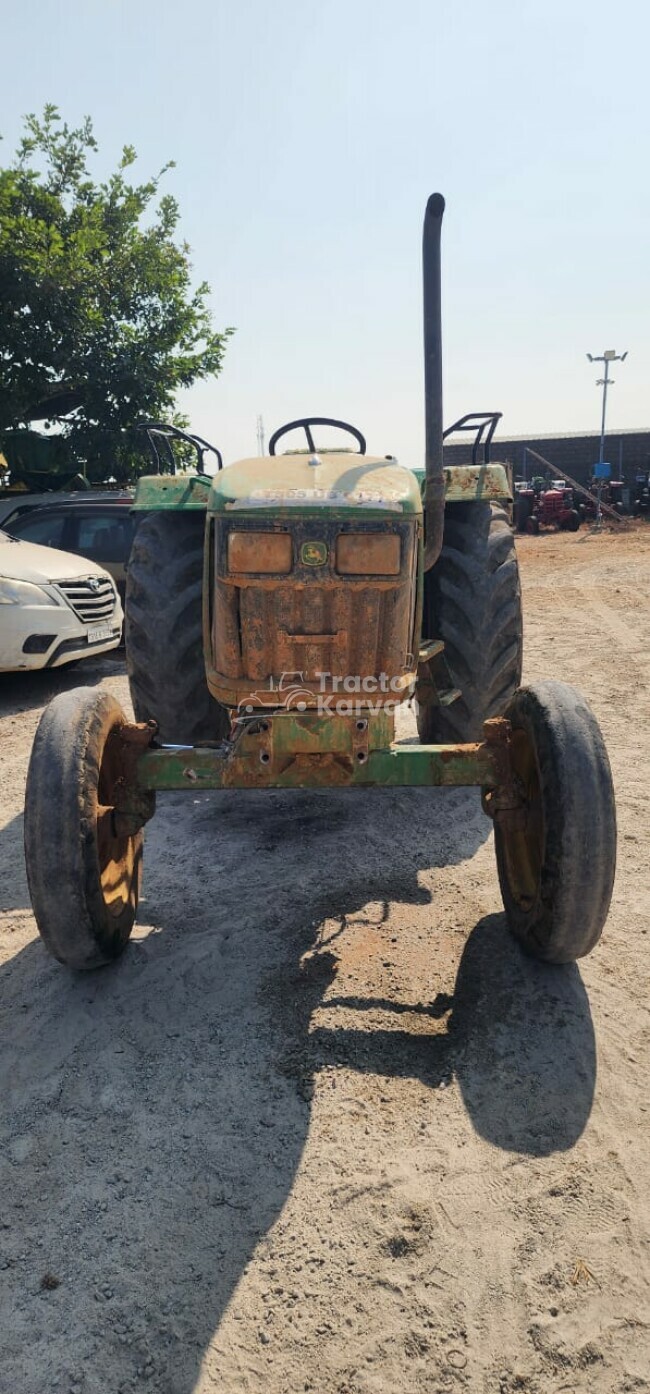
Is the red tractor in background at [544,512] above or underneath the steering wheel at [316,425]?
underneath

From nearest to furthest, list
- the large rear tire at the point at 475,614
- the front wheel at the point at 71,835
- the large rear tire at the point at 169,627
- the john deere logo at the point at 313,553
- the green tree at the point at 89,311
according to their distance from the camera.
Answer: the front wheel at the point at 71,835 → the john deere logo at the point at 313,553 → the large rear tire at the point at 169,627 → the large rear tire at the point at 475,614 → the green tree at the point at 89,311

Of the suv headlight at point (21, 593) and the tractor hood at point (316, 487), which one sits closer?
the tractor hood at point (316, 487)

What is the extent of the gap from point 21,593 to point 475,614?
13.4 ft

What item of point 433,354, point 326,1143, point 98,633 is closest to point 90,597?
point 98,633

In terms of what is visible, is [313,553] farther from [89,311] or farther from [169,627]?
[89,311]

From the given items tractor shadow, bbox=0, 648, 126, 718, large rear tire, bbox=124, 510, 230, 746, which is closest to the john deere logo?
large rear tire, bbox=124, 510, 230, 746

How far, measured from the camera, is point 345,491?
3104 mm

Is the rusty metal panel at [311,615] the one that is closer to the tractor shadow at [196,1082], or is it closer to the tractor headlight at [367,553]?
the tractor headlight at [367,553]

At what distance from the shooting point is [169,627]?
14.3 ft

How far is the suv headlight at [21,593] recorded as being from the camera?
7.10 meters

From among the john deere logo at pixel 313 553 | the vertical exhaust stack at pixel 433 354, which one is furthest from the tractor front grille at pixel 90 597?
the john deere logo at pixel 313 553

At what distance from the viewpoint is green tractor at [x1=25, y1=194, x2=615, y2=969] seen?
293cm

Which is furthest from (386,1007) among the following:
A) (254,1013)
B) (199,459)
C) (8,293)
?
(8,293)

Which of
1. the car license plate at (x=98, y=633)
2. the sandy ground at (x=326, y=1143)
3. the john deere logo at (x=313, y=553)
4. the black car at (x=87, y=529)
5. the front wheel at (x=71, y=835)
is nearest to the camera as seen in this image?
the sandy ground at (x=326, y=1143)
